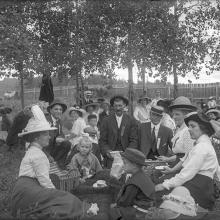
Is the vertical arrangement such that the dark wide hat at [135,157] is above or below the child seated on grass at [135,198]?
above

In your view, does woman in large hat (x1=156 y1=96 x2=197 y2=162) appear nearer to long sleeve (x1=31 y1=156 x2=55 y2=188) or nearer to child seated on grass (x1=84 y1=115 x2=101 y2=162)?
A: long sleeve (x1=31 y1=156 x2=55 y2=188)

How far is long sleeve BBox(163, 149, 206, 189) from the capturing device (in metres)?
4.69

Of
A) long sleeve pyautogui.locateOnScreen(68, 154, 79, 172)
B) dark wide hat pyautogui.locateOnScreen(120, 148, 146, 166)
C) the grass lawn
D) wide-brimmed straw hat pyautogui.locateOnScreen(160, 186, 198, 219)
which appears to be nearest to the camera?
wide-brimmed straw hat pyautogui.locateOnScreen(160, 186, 198, 219)

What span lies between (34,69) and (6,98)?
1956 centimetres

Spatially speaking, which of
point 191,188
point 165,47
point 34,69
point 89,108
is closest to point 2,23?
point 34,69

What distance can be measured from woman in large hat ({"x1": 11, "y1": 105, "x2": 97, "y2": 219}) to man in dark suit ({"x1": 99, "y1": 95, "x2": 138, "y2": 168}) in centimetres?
292

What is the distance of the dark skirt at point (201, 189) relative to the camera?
186 inches

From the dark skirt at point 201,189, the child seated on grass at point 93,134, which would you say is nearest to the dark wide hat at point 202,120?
the dark skirt at point 201,189

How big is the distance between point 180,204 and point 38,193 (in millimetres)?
1463

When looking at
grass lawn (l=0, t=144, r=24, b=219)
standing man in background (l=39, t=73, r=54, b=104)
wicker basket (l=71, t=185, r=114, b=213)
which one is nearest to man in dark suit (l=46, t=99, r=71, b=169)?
grass lawn (l=0, t=144, r=24, b=219)

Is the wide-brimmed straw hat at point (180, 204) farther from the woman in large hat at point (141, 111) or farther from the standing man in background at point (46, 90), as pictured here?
the standing man in background at point (46, 90)

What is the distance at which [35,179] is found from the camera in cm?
479

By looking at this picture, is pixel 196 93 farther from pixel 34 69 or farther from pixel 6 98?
pixel 34 69

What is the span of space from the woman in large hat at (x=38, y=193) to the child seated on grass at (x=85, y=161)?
6.57ft
